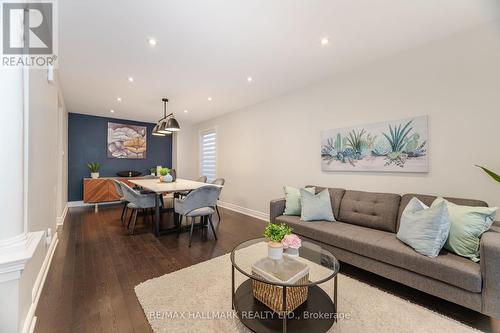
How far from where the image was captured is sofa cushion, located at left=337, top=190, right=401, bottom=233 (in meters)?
2.45

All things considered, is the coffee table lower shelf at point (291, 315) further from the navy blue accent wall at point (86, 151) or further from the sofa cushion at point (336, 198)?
the navy blue accent wall at point (86, 151)

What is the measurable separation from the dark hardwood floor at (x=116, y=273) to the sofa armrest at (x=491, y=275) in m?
0.22

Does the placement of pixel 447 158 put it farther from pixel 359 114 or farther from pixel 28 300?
pixel 28 300

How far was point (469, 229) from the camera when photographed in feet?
5.76

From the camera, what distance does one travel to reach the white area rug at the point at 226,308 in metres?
1.54

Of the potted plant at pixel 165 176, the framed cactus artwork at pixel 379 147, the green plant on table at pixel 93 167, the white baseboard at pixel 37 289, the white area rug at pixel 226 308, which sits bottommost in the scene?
the white area rug at pixel 226 308

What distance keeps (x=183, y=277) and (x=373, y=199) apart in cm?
239

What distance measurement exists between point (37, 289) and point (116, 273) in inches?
23.6

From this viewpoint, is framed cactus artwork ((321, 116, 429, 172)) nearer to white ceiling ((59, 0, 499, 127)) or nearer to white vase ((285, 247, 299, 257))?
white ceiling ((59, 0, 499, 127))

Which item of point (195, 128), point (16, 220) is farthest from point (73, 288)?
point (195, 128)

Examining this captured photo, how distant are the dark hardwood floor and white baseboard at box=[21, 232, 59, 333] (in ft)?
0.13

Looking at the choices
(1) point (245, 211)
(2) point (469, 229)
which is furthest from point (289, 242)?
(1) point (245, 211)

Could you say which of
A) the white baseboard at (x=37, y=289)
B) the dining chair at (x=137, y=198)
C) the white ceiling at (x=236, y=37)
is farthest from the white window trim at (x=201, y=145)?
the white baseboard at (x=37, y=289)

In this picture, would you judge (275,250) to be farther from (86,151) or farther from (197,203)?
(86,151)
